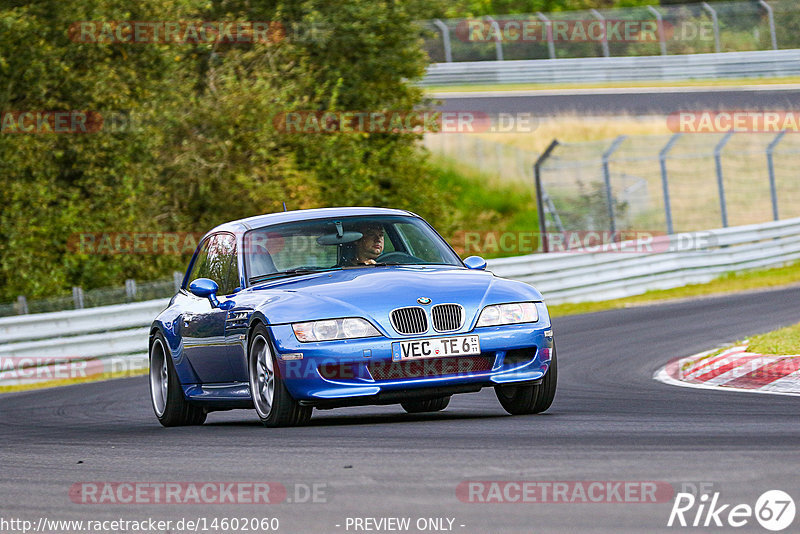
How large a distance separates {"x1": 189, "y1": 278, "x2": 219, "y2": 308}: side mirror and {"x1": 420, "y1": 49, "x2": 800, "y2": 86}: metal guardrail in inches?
1266

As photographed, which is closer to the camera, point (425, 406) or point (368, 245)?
point (368, 245)

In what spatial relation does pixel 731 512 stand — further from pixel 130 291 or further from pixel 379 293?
pixel 130 291

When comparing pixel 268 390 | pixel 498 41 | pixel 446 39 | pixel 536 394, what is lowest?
pixel 536 394

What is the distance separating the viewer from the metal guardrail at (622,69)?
3988 centimetres

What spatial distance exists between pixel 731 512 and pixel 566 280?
1758 cm

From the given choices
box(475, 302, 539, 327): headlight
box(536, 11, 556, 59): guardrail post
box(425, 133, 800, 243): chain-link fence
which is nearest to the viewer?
box(475, 302, 539, 327): headlight

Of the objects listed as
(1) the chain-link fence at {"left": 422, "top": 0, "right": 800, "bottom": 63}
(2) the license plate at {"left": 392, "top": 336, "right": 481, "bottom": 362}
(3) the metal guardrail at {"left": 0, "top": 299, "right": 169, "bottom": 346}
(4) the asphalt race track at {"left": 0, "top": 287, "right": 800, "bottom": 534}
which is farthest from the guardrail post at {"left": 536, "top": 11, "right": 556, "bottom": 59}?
(2) the license plate at {"left": 392, "top": 336, "right": 481, "bottom": 362}

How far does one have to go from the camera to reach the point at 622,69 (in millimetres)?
41906

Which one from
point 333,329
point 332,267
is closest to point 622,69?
point 332,267

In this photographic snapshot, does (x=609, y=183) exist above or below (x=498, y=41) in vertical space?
below

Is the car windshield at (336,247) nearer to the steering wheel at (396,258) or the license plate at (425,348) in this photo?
the steering wheel at (396,258)

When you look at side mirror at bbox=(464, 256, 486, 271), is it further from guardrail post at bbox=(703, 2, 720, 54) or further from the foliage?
guardrail post at bbox=(703, 2, 720, 54)

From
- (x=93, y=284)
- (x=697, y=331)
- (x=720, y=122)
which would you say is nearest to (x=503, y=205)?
(x=720, y=122)

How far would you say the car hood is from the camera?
845 cm
